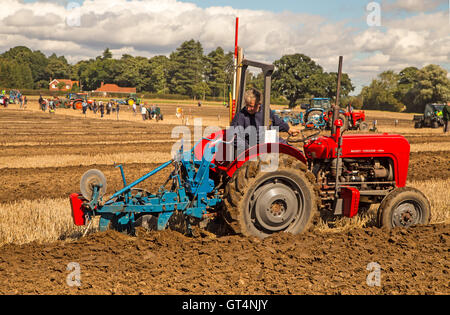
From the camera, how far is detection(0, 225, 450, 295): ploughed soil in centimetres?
388

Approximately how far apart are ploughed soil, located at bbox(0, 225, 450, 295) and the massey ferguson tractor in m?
0.23

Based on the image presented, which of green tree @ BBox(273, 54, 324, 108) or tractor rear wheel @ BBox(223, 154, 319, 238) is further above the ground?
green tree @ BBox(273, 54, 324, 108)

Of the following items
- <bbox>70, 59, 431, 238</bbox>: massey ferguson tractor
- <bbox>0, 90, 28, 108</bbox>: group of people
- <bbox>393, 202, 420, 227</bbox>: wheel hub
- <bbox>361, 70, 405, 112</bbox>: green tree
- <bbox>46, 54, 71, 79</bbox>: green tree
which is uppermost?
<bbox>46, 54, 71, 79</bbox>: green tree

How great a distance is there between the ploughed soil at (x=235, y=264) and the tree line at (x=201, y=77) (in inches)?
1439

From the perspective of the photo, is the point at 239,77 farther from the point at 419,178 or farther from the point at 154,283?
the point at 419,178

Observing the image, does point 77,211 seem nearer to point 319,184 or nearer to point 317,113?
point 319,184

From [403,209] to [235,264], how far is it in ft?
8.27

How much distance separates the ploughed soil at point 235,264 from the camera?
3875 mm

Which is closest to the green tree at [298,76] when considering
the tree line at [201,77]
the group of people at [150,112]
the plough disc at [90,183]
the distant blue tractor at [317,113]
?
the tree line at [201,77]

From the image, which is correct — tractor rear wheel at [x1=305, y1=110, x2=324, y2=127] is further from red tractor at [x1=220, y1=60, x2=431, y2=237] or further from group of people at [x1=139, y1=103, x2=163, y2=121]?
red tractor at [x1=220, y1=60, x2=431, y2=237]

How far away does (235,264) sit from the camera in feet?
14.3

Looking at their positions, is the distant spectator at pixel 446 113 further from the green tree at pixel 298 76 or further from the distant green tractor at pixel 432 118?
the green tree at pixel 298 76

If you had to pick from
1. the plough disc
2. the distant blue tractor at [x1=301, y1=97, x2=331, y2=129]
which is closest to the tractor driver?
the plough disc

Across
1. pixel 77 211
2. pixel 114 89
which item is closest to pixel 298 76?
pixel 77 211
